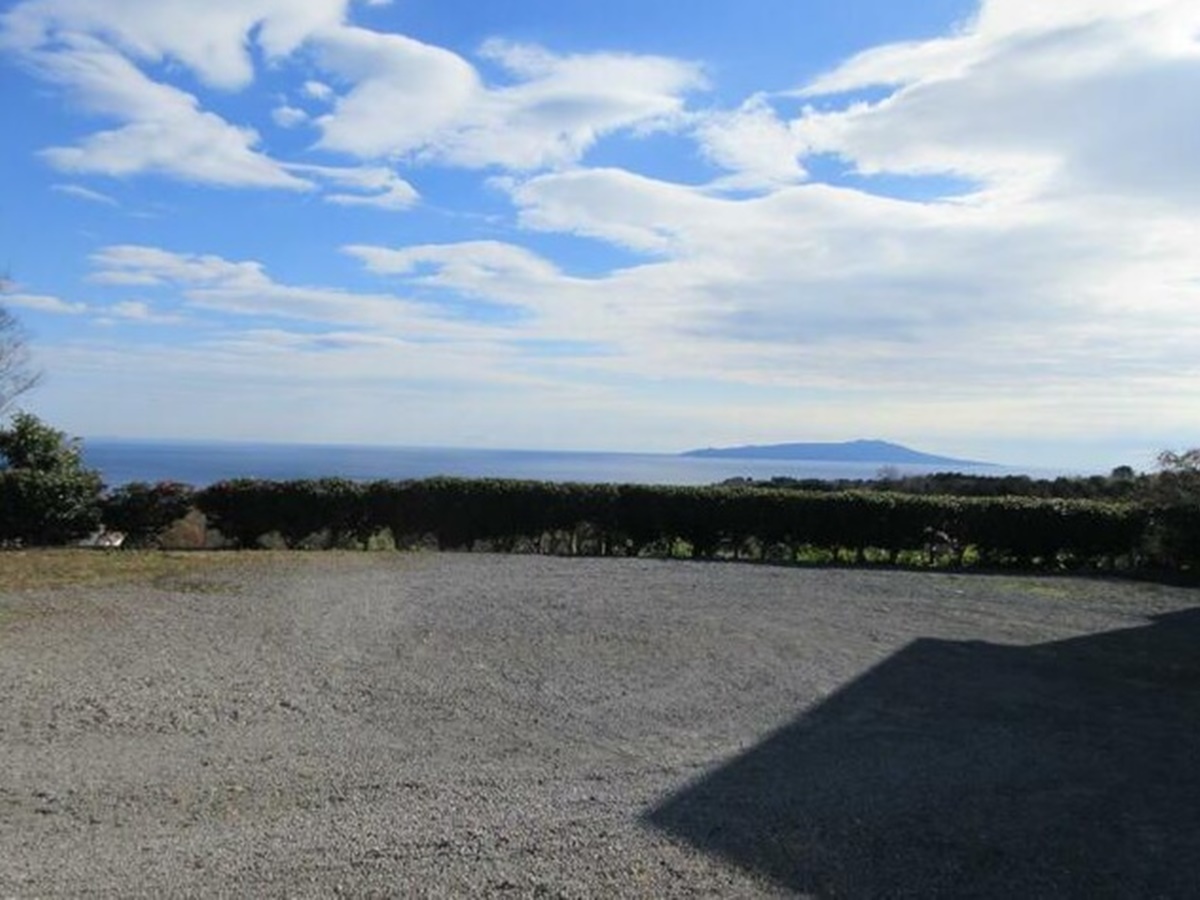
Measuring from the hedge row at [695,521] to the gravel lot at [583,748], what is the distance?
518 cm

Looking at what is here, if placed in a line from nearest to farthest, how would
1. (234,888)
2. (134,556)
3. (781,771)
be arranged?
(234,888) → (781,771) → (134,556)

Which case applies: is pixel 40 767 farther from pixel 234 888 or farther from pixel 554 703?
pixel 554 703

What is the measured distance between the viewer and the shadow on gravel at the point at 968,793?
4.33 metres

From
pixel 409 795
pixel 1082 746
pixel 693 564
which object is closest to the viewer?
pixel 409 795

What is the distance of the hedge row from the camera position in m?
16.3

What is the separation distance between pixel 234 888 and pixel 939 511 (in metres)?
14.1

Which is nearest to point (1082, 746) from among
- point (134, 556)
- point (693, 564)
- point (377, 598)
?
point (377, 598)

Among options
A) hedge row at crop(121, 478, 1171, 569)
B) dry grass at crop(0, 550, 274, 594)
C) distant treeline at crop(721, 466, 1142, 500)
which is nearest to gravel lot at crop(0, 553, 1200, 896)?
dry grass at crop(0, 550, 274, 594)

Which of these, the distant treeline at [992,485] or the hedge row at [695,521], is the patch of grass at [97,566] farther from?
the distant treeline at [992,485]

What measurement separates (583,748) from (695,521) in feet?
35.9

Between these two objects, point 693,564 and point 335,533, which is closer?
point 693,564

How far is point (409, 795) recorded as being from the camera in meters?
5.07

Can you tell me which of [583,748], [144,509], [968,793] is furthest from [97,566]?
[968,793]

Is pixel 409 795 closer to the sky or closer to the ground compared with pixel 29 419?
closer to the ground
